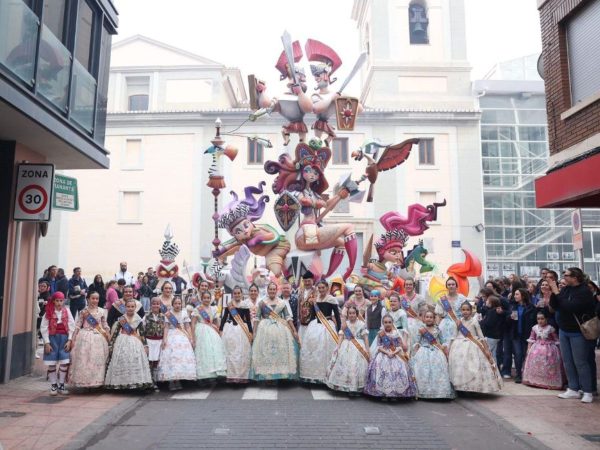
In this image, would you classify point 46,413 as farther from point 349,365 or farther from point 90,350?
point 349,365

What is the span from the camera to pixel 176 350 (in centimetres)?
875

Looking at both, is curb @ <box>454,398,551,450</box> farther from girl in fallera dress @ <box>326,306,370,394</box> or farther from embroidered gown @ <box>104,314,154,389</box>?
embroidered gown @ <box>104,314,154,389</box>

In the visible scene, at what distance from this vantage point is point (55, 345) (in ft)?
28.1

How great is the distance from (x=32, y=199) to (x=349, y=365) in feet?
19.9

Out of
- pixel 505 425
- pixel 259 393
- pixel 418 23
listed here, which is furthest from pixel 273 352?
pixel 418 23

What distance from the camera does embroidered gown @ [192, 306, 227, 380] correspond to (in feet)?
29.2

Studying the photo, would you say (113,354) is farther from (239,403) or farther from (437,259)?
(437,259)

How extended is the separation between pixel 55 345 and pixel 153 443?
3312 mm

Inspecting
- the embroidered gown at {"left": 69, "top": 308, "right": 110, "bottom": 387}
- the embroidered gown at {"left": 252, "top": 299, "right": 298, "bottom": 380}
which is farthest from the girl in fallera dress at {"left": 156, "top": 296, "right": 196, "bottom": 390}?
the embroidered gown at {"left": 252, "top": 299, "right": 298, "bottom": 380}

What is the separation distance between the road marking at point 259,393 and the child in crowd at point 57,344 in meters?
2.76

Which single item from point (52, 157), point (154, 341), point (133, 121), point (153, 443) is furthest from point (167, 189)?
point (153, 443)

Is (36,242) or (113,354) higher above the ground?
Answer: (36,242)

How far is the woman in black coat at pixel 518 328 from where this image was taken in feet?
32.6

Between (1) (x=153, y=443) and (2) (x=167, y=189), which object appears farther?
(2) (x=167, y=189)
